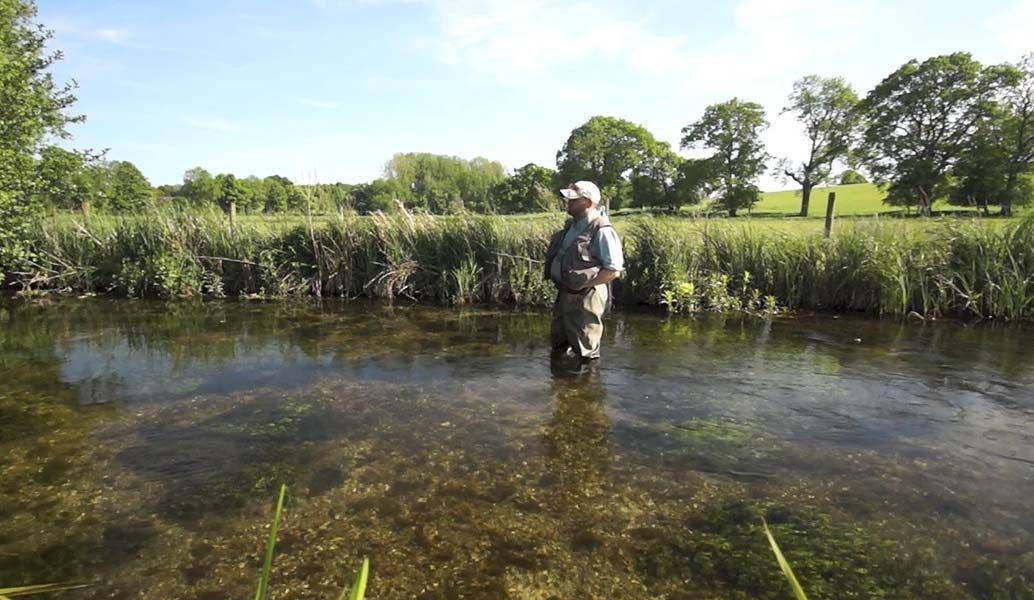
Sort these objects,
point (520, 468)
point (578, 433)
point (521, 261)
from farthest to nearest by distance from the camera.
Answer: point (521, 261), point (578, 433), point (520, 468)

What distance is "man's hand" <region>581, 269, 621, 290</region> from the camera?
6.49 m

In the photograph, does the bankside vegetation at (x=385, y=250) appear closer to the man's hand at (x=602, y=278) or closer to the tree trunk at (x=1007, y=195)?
the man's hand at (x=602, y=278)

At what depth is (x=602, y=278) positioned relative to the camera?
257 inches

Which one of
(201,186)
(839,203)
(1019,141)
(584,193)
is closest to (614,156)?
(839,203)

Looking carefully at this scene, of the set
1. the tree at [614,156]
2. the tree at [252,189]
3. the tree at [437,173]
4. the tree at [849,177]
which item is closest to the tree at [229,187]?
the tree at [252,189]

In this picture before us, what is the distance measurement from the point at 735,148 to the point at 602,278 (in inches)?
2214

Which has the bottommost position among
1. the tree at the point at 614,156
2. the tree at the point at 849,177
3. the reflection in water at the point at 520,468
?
the reflection in water at the point at 520,468

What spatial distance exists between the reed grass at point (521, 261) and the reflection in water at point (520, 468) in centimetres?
294

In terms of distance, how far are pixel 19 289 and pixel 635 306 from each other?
15.0 meters

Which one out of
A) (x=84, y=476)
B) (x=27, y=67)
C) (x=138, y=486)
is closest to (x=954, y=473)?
(x=138, y=486)

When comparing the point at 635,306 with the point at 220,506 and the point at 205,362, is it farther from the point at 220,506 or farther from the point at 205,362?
the point at 220,506

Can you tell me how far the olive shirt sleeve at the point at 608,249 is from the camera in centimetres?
645

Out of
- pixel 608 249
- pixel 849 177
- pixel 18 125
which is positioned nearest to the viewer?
pixel 608 249

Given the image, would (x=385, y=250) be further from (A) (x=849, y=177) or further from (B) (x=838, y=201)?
(A) (x=849, y=177)
